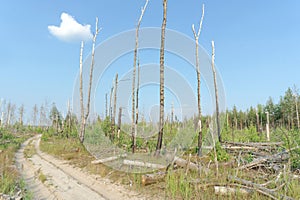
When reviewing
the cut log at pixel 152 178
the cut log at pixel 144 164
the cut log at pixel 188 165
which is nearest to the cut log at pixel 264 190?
the cut log at pixel 188 165

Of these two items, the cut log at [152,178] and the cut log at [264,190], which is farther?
the cut log at [152,178]

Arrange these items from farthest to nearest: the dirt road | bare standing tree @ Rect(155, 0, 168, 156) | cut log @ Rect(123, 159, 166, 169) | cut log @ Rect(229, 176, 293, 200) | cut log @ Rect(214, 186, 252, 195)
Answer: bare standing tree @ Rect(155, 0, 168, 156)
cut log @ Rect(123, 159, 166, 169)
the dirt road
cut log @ Rect(214, 186, 252, 195)
cut log @ Rect(229, 176, 293, 200)

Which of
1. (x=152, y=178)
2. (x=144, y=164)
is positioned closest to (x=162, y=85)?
(x=144, y=164)

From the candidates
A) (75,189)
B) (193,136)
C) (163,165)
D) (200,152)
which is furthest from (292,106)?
(75,189)

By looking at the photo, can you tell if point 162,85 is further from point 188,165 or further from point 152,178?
point 152,178

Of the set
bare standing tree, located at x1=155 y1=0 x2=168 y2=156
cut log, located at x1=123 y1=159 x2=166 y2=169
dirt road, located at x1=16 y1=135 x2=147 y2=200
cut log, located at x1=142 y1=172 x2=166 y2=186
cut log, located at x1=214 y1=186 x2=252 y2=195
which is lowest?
dirt road, located at x1=16 y1=135 x2=147 y2=200

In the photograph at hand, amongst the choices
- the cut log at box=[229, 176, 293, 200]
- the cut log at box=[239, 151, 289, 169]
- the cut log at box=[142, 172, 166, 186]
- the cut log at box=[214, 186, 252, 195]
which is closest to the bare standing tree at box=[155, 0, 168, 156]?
the cut log at box=[142, 172, 166, 186]

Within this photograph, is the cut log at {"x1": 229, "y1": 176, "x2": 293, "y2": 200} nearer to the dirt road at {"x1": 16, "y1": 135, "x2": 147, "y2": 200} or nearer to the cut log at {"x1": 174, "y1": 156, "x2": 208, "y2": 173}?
the cut log at {"x1": 174, "y1": 156, "x2": 208, "y2": 173}

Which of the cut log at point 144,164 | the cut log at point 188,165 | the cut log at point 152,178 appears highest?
the cut log at point 188,165

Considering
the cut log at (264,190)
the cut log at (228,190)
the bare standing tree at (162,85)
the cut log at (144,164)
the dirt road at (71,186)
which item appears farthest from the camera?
the bare standing tree at (162,85)

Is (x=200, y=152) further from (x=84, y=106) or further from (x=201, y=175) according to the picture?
(x=84, y=106)

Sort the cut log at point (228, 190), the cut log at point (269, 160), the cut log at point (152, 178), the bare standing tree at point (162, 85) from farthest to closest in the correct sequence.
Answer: the bare standing tree at point (162, 85)
the cut log at point (269, 160)
the cut log at point (152, 178)
the cut log at point (228, 190)

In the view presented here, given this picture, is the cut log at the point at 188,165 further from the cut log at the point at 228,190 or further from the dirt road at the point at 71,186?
the dirt road at the point at 71,186

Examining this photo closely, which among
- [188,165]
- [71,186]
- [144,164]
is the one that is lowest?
[71,186]
